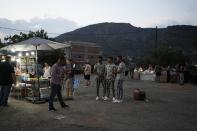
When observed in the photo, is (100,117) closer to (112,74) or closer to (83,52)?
(112,74)

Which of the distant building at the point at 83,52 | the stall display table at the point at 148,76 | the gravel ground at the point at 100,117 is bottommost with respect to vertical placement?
the gravel ground at the point at 100,117

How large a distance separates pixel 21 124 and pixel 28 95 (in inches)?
260

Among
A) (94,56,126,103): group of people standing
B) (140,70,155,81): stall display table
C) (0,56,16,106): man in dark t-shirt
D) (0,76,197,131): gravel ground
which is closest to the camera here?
(0,76,197,131): gravel ground

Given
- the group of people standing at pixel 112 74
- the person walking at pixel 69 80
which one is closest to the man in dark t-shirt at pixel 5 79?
the person walking at pixel 69 80

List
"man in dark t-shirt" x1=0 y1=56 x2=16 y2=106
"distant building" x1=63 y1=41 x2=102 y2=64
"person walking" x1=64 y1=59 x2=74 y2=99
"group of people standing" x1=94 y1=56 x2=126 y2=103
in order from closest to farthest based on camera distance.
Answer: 1. "man in dark t-shirt" x1=0 y1=56 x2=16 y2=106
2. "group of people standing" x1=94 y1=56 x2=126 y2=103
3. "person walking" x1=64 y1=59 x2=74 y2=99
4. "distant building" x1=63 y1=41 x2=102 y2=64

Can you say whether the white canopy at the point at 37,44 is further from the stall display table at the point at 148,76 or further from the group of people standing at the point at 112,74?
the stall display table at the point at 148,76

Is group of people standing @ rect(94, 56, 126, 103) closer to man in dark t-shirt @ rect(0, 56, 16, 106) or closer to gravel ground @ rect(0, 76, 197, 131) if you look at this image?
gravel ground @ rect(0, 76, 197, 131)

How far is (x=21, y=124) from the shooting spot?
8992 mm

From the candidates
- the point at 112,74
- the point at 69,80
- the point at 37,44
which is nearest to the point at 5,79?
the point at 37,44

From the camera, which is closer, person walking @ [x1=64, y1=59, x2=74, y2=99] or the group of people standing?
the group of people standing

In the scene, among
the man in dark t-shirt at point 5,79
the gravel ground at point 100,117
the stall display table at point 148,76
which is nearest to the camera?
the gravel ground at point 100,117

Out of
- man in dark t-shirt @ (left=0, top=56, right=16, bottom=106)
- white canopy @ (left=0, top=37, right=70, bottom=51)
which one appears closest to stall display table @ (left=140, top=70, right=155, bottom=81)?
white canopy @ (left=0, top=37, right=70, bottom=51)

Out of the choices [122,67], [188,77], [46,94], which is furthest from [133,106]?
[188,77]

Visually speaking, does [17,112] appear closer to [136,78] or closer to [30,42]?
[30,42]
